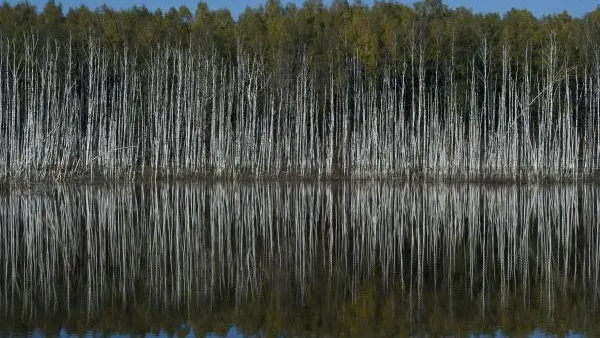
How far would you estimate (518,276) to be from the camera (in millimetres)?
9250

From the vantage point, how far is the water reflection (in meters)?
7.15

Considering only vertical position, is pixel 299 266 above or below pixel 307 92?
below

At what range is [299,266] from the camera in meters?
9.90

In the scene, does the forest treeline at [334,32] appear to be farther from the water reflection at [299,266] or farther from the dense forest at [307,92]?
the water reflection at [299,266]

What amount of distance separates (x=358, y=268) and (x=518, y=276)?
1.97 m

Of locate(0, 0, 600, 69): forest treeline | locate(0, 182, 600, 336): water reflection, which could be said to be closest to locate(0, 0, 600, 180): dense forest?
locate(0, 0, 600, 69): forest treeline

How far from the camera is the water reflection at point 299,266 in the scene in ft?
23.5

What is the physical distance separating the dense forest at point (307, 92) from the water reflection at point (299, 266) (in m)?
7.47

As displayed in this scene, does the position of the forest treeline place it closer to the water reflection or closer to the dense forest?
the dense forest

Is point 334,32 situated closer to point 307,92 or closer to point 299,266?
point 307,92

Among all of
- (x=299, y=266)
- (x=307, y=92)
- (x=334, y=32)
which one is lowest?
(x=299, y=266)

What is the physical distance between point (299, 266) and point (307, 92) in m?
21.8

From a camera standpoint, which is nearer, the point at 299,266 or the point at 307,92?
the point at 299,266

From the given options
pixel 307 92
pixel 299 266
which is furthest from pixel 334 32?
pixel 299 266
